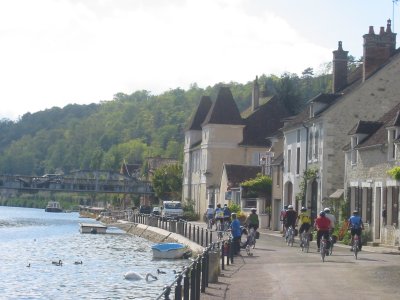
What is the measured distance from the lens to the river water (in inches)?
1310

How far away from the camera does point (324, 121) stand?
5144cm

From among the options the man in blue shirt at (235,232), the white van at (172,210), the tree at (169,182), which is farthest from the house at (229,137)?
the man in blue shirt at (235,232)

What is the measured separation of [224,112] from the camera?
3558 inches

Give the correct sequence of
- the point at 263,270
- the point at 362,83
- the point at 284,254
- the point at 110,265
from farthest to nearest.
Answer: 1. the point at 362,83
2. the point at 110,265
3. the point at 284,254
4. the point at 263,270

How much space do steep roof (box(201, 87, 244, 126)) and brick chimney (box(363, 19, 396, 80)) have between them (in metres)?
37.7

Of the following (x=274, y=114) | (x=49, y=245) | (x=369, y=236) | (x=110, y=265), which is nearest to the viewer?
(x=369, y=236)

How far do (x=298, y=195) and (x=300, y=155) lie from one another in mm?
2664

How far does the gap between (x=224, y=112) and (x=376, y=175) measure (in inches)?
1917

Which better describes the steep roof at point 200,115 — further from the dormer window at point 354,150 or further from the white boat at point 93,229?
the dormer window at point 354,150

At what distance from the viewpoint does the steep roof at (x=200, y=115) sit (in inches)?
3954

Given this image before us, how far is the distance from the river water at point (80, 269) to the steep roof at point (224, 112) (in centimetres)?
2251

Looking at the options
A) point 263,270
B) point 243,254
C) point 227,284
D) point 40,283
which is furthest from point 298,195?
point 227,284

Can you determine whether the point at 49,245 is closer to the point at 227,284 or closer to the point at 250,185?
the point at 250,185

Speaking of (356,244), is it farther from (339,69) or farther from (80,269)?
(339,69)
